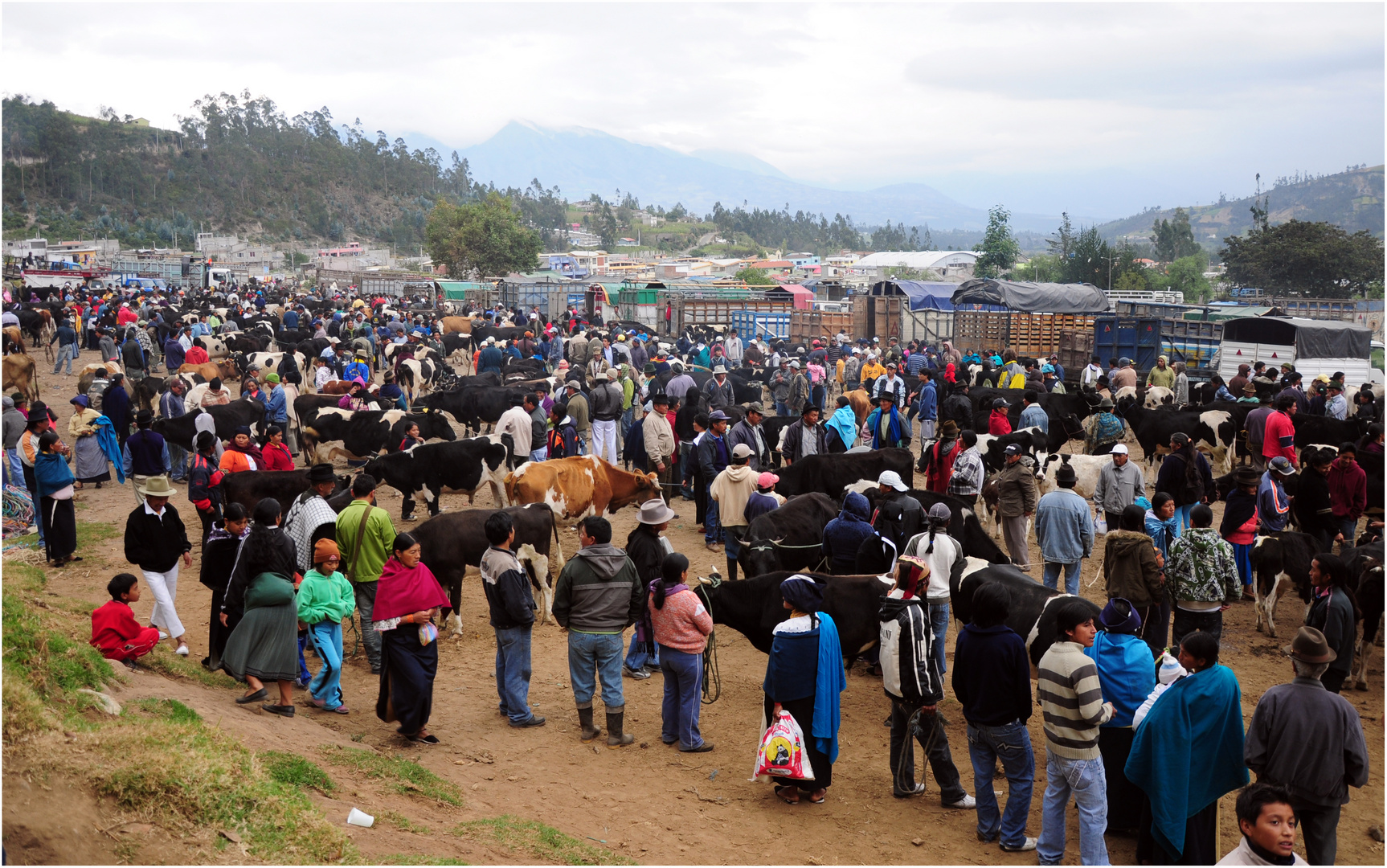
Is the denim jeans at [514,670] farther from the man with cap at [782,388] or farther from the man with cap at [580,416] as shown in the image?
the man with cap at [782,388]

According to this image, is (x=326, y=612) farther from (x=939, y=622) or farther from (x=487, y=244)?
(x=487, y=244)

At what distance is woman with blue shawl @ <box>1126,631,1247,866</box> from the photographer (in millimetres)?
4867

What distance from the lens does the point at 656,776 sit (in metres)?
6.52

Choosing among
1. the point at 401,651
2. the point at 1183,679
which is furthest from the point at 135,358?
the point at 1183,679

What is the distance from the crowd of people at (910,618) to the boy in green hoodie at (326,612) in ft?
0.06

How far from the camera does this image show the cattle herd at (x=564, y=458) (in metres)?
8.06

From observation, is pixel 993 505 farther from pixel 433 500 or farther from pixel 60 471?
pixel 60 471

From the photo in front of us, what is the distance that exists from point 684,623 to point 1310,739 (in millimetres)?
3584

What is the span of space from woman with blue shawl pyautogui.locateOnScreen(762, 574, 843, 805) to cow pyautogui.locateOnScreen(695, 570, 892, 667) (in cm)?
120

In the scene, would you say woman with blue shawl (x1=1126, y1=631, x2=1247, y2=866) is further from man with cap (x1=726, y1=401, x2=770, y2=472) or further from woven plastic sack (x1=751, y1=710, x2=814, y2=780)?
man with cap (x1=726, y1=401, x2=770, y2=472)

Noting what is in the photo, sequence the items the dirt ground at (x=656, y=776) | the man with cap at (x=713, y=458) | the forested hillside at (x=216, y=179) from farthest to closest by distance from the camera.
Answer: the forested hillside at (x=216, y=179) → the man with cap at (x=713, y=458) → the dirt ground at (x=656, y=776)

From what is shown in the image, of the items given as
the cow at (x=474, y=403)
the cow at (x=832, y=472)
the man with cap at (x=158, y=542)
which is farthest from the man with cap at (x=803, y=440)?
the man with cap at (x=158, y=542)

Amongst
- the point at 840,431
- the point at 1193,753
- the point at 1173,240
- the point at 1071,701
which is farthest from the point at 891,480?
the point at 1173,240

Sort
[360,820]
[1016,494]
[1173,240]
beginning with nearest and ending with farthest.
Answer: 1. [360,820]
2. [1016,494]
3. [1173,240]
